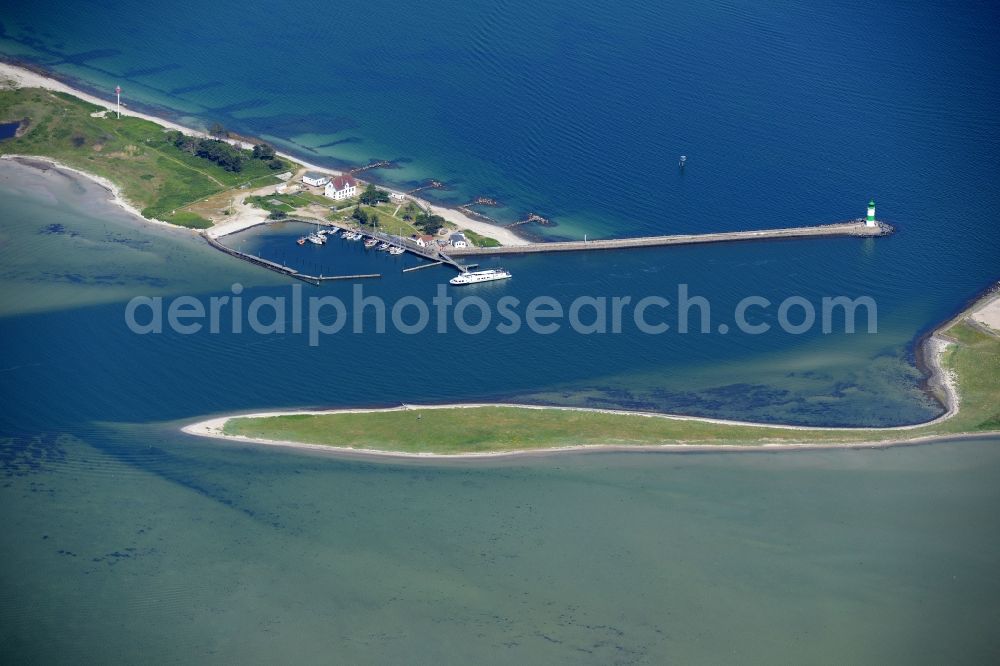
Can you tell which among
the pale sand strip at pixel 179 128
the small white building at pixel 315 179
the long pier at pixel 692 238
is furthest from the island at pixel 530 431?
the small white building at pixel 315 179

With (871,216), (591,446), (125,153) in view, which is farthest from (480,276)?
(125,153)

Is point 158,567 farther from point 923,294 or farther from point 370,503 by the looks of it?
point 923,294

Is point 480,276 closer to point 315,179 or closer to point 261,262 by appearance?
point 261,262

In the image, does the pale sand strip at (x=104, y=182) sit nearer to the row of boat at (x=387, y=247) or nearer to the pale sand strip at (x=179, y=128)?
the pale sand strip at (x=179, y=128)

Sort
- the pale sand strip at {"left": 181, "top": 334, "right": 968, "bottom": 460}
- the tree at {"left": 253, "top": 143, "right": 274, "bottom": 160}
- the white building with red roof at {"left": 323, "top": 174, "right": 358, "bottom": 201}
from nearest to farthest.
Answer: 1. the pale sand strip at {"left": 181, "top": 334, "right": 968, "bottom": 460}
2. the white building with red roof at {"left": 323, "top": 174, "right": 358, "bottom": 201}
3. the tree at {"left": 253, "top": 143, "right": 274, "bottom": 160}

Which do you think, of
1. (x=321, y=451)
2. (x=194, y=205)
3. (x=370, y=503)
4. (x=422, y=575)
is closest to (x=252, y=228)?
(x=194, y=205)

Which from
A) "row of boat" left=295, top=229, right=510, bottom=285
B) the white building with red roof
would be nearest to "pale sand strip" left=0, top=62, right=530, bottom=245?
the white building with red roof

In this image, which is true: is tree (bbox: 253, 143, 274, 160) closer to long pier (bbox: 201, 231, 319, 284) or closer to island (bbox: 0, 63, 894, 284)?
island (bbox: 0, 63, 894, 284)
